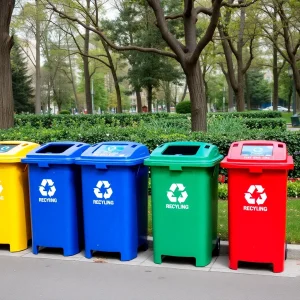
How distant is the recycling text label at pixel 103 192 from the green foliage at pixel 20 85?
142 feet

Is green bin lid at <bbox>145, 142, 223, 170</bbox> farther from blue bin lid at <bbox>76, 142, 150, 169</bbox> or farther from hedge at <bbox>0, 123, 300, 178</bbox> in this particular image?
hedge at <bbox>0, 123, 300, 178</bbox>

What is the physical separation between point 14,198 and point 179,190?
2226 mm

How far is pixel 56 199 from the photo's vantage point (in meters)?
5.44

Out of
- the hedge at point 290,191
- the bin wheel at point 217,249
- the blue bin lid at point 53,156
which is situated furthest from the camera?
the hedge at point 290,191

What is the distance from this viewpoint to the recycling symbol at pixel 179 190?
4.96 meters

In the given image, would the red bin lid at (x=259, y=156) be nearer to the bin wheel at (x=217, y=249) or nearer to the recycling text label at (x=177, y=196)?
the recycling text label at (x=177, y=196)

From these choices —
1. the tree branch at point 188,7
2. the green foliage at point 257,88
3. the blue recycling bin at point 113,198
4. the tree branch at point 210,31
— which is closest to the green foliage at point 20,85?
the green foliage at point 257,88

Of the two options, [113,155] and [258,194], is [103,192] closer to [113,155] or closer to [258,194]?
[113,155]

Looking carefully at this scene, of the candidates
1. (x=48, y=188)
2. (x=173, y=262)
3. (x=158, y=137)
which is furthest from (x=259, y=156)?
(x=158, y=137)

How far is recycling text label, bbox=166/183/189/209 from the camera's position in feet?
16.3

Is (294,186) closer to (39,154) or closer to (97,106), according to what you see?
(39,154)

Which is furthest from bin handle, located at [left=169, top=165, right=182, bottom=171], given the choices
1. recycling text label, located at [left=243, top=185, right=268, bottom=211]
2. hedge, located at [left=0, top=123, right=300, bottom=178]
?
hedge, located at [left=0, top=123, right=300, bottom=178]

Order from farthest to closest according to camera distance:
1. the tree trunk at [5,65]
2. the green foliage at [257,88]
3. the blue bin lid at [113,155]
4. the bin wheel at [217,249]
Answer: the green foliage at [257,88]
the tree trunk at [5,65]
the bin wheel at [217,249]
the blue bin lid at [113,155]

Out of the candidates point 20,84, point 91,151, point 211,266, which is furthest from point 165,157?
point 20,84
